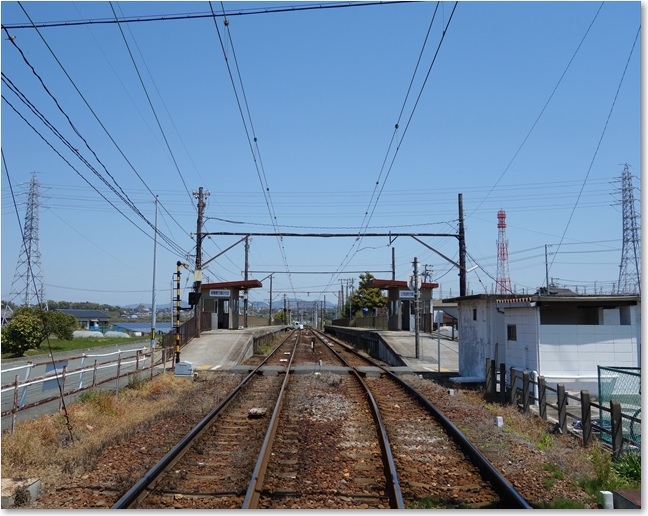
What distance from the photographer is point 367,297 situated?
79312 millimetres

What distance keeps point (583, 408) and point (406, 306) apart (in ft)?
102

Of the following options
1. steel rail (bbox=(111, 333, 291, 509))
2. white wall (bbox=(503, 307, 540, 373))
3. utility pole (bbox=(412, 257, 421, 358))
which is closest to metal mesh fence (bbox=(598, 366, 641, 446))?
white wall (bbox=(503, 307, 540, 373))

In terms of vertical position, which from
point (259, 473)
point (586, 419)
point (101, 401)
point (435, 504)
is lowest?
point (435, 504)

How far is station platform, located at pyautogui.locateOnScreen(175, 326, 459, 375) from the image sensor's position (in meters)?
24.0

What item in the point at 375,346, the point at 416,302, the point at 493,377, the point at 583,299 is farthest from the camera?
the point at 375,346

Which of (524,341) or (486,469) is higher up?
(524,341)

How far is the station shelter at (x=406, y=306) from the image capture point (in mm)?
40875

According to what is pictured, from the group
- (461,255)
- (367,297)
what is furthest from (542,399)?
(367,297)

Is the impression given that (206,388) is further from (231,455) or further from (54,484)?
(54,484)

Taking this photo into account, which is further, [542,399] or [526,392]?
[526,392]

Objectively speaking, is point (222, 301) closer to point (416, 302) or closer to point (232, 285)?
point (232, 285)

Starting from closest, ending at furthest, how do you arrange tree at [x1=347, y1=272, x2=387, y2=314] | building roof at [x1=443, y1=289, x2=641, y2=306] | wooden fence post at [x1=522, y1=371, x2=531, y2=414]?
wooden fence post at [x1=522, y1=371, x2=531, y2=414]
building roof at [x1=443, y1=289, x2=641, y2=306]
tree at [x1=347, y1=272, x2=387, y2=314]

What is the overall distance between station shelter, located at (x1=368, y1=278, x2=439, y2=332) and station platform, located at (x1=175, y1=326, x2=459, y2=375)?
4.75 metres

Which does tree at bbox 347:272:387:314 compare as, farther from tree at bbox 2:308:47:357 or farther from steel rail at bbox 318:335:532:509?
steel rail at bbox 318:335:532:509
